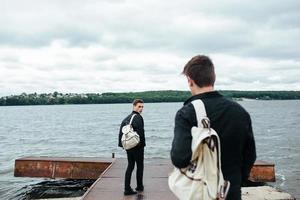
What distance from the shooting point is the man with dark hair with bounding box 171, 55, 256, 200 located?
113 inches

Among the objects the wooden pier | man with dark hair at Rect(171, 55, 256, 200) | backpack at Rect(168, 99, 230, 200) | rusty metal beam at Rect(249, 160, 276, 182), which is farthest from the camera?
rusty metal beam at Rect(249, 160, 276, 182)

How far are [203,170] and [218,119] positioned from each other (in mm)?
371

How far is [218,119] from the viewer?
2910 millimetres

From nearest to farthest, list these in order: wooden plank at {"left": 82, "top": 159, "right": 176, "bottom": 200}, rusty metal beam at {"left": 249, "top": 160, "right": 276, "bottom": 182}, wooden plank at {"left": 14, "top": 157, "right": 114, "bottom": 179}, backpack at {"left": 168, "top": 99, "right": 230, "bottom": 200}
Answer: backpack at {"left": 168, "top": 99, "right": 230, "bottom": 200} → wooden plank at {"left": 82, "top": 159, "right": 176, "bottom": 200} → rusty metal beam at {"left": 249, "top": 160, "right": 276, "bottom": 182} → wooden plank at {"left": 14, "top": 157, "right": 114, "bottom": 179}

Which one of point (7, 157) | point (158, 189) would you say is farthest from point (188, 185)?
point (7, 157)

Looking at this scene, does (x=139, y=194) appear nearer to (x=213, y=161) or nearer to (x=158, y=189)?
(x=158, y=189)

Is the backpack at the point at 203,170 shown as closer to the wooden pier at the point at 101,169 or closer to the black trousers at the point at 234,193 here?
the black trousers at the point at 234,193

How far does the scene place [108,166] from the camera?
1354cm

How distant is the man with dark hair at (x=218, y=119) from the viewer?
2881 millimetres

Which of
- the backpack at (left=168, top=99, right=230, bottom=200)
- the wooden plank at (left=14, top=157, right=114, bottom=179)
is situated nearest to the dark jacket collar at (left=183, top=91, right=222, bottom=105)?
the backpack at (left=168, top=99, right=230, bottom=200)

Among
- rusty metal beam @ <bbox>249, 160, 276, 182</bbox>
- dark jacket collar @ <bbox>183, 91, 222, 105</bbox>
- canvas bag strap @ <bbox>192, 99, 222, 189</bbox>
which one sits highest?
dark jacket collar @ <bbox>183, 91, 222, 105</bbox>

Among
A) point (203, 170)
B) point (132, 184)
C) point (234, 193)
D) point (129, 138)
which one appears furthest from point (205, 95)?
point (132, 184)

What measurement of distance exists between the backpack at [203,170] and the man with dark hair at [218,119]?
95mm

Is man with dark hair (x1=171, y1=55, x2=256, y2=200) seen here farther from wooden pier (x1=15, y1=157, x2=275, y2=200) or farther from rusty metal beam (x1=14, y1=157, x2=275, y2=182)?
rusty metal beam (x1=14, y1=157, x2=275, y2=182)
